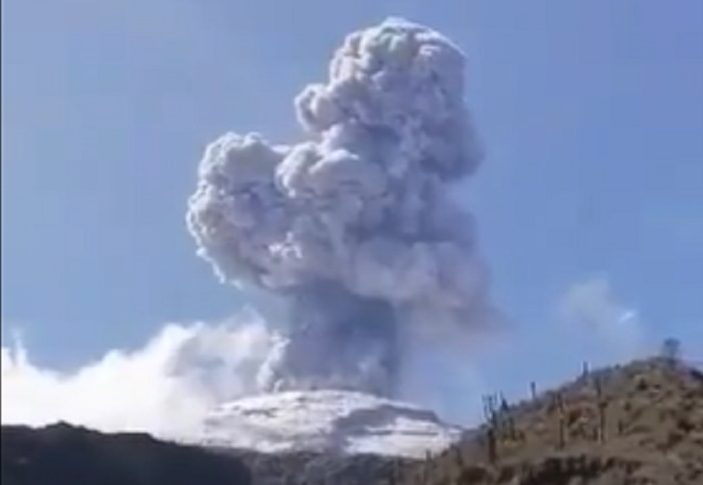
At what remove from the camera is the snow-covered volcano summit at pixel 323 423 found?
8512 cm

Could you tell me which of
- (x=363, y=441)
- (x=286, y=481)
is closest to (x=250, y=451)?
(x=286, y=481)

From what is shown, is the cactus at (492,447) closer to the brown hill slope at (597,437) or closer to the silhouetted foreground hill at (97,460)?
the brown hill slope at (597,437)

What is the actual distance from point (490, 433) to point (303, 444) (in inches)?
2062

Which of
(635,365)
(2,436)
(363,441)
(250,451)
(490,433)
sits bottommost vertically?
(2,436)

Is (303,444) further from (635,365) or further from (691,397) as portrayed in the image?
(691,397)

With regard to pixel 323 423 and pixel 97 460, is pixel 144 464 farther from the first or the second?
pixel 323 423

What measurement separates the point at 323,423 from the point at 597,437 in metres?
62.6

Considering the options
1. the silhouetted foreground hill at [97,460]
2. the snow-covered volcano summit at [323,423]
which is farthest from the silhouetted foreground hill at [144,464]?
the snow-covered volcano summit at [323,423]

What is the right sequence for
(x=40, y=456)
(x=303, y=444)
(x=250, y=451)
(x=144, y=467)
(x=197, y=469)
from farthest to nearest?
(x=303, y=444), (x=250, y=451), (x=197, y=469), (x=144, y=467), (x=40, y=456)

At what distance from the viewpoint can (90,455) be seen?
136 ft

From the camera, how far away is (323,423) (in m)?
92.8

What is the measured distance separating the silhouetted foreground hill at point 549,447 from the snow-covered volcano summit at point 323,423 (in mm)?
34269

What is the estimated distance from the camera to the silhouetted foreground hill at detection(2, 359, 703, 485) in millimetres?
27859

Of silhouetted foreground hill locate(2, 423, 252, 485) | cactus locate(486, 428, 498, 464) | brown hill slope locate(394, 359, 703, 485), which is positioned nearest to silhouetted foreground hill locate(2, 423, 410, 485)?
silhouetted foreground hill locate(2, 423, 252, 485)
